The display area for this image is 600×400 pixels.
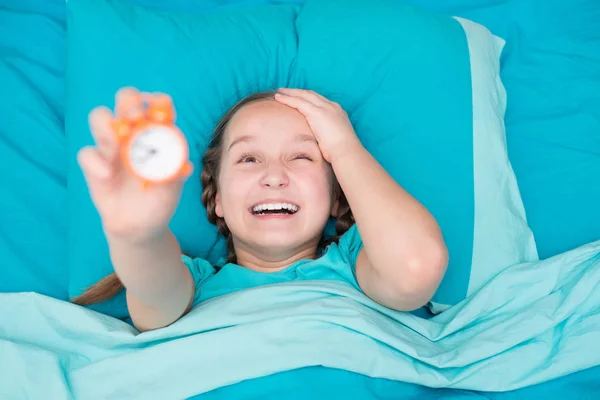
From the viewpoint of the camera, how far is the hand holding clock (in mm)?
620

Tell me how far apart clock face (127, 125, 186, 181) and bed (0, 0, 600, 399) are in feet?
1.28

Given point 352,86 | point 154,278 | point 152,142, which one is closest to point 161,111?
point 152,142

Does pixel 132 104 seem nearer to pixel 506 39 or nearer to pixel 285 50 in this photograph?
pixel 285 50

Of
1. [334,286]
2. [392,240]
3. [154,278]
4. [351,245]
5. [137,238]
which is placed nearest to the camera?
[137,238]

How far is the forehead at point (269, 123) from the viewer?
3.74 feet

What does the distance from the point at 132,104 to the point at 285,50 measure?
2.92 feet

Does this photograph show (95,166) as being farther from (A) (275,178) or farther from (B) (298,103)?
(B) (298,103)

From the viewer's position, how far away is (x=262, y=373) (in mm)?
926

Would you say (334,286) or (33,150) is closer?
(334,286)

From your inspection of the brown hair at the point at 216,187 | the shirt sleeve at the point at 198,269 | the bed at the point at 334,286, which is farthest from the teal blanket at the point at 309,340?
the brown hair at the point at 216,187

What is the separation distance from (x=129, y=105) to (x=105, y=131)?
35 mm

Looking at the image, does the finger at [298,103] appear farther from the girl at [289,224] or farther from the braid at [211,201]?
the braid at [211,201]

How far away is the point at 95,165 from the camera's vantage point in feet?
2.12

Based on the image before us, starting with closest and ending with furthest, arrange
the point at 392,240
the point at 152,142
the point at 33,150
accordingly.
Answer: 1. the point at 152,142
2. the point at 392,240
3. the point at 33,150
